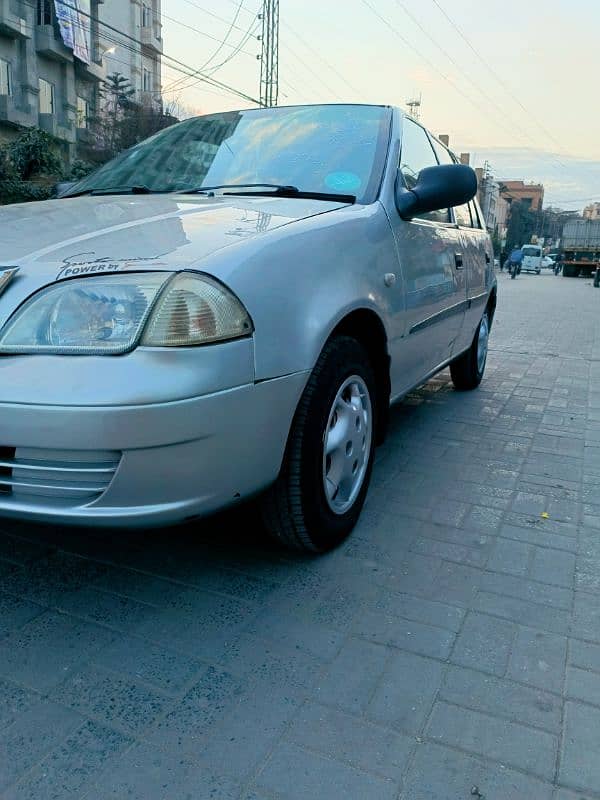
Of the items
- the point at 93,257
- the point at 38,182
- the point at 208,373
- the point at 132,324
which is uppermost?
the point at 38,182

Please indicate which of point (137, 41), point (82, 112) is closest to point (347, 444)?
point (82, 112)

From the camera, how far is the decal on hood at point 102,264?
1859 millimetres

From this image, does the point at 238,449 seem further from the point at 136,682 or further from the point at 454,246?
the point at 454,246

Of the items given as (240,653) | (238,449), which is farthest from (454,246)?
(240,653)

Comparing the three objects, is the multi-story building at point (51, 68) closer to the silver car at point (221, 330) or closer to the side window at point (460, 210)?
the side window at point (460, 210)

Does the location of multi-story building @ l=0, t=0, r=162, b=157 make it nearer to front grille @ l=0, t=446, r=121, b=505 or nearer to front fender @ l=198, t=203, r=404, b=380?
front fender @ l=198, t=203, r=404, b=380

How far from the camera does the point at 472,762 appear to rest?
1585 millimetres

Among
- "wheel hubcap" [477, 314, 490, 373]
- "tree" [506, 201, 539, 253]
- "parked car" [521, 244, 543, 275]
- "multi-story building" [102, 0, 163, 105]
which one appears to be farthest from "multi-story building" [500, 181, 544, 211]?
"wheel hubcap" [477, 314, 490, 373]

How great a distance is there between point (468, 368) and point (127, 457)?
403cm

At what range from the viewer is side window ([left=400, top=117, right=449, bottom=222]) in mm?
3234

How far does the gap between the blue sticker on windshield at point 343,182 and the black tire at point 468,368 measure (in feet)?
8.25

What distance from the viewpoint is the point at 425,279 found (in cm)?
328

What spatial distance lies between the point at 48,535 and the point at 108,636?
0.75 metres

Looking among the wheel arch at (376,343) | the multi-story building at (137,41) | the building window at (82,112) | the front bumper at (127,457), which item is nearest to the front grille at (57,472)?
the front bumper at (127,457)
